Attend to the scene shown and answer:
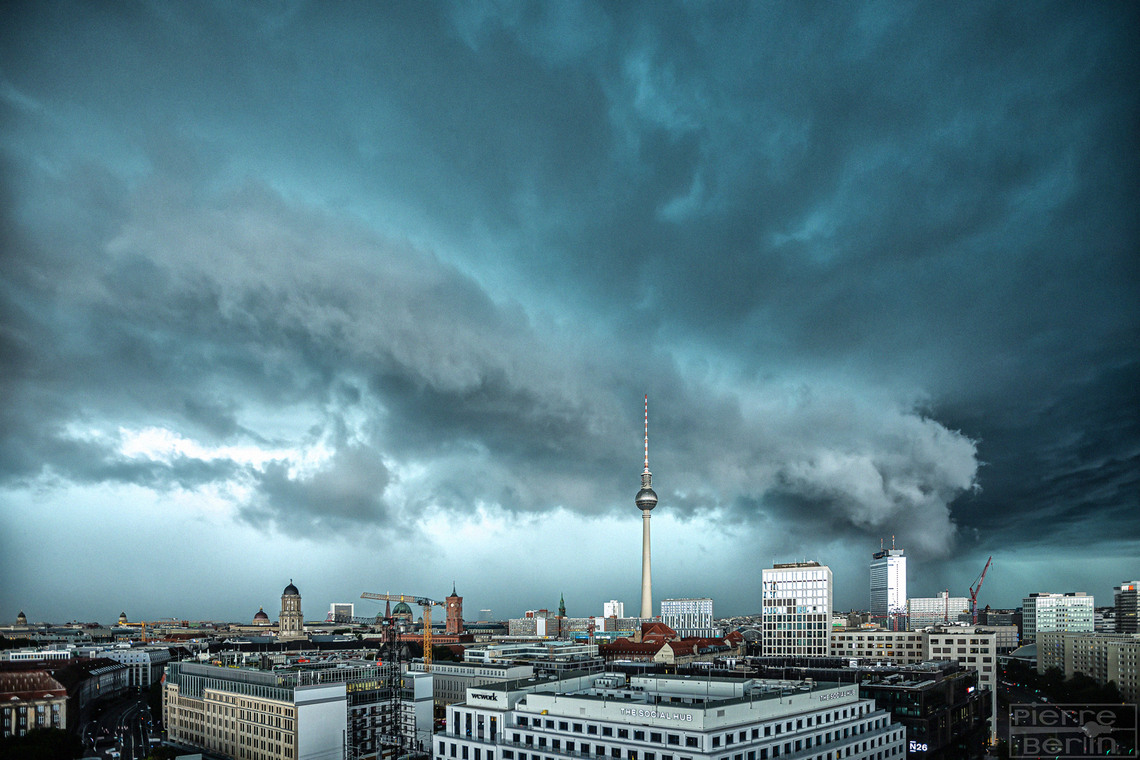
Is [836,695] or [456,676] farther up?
[836,695]

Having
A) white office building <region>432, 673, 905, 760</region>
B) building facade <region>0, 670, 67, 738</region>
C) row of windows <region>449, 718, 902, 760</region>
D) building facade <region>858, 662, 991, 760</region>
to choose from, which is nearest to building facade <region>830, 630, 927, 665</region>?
building facade <region>858, 662, 991, 760</region>

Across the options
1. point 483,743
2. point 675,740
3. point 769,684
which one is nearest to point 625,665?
point 769,684

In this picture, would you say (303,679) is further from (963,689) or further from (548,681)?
(963,689)

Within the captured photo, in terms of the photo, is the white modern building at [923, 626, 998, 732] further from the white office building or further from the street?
the street

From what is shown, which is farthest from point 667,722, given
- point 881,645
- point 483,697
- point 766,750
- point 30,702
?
point 881,645

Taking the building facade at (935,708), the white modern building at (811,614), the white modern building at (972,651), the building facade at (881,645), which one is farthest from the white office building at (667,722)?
the white modern building at (811,614)

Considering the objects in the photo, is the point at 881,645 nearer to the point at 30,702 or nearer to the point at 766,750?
the point at 766,750
